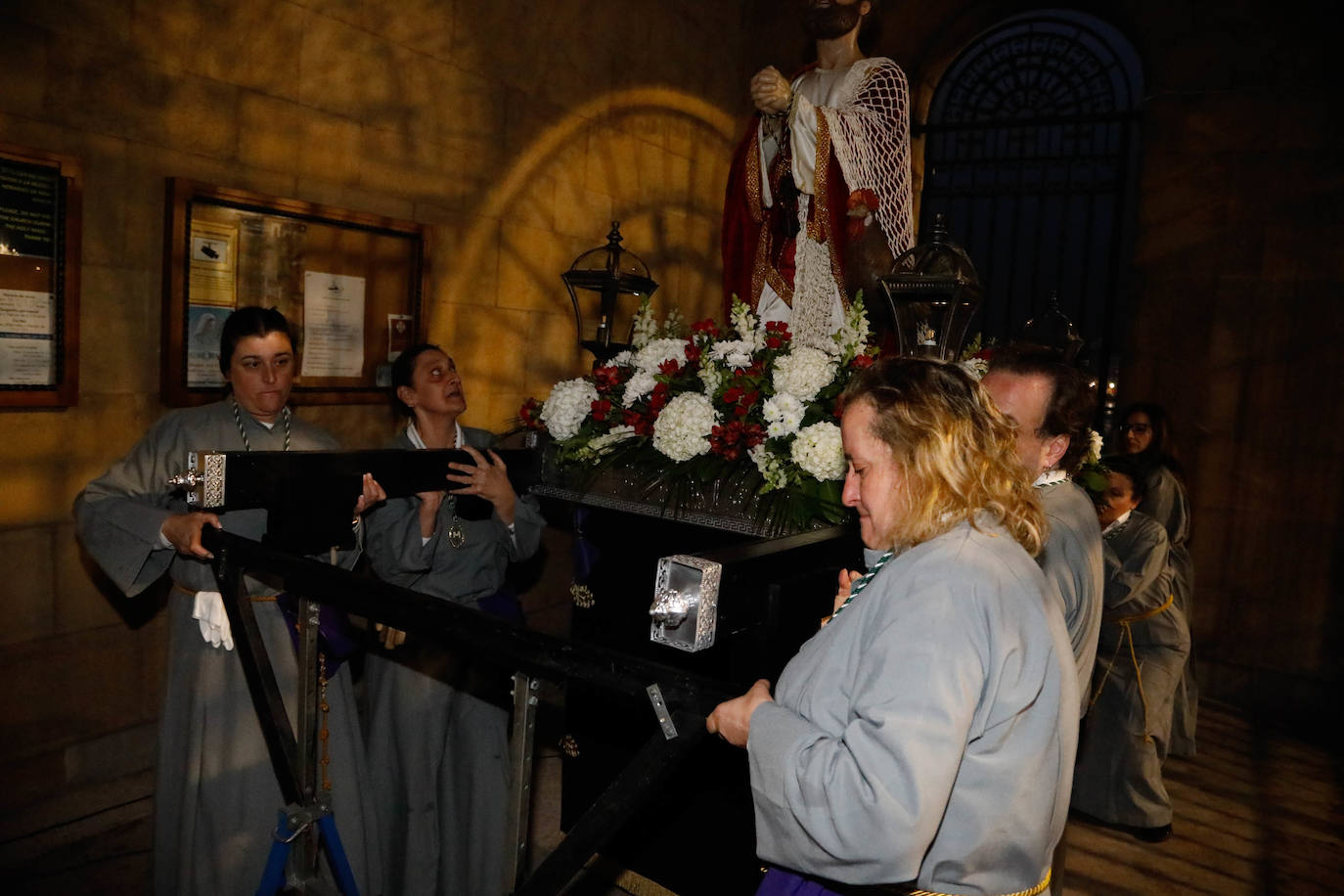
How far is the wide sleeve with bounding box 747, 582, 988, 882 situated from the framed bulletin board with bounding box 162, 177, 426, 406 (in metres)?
3.33

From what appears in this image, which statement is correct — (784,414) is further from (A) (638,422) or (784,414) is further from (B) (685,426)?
(A) (638,422)

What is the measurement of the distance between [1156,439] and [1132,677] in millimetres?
1619

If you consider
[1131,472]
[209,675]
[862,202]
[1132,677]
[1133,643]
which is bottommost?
[1132,677]

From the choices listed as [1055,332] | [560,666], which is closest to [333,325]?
[1055,332]

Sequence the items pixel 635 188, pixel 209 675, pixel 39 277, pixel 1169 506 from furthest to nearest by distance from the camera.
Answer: pixel 635 188, pixel 1169 506, pixel 39 277, pixel 209 675

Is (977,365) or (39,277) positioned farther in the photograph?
(39,277)

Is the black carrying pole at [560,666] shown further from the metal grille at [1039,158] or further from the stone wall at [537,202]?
the metal grille at [1039,158]

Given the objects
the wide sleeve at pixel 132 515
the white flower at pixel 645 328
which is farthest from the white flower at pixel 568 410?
the wide sleeve at pixel 132 515

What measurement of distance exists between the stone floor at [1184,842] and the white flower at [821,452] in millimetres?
1418

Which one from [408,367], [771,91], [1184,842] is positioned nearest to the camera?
[408,367]

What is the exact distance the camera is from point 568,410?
3.11 meters

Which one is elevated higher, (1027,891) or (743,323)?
(743,323)

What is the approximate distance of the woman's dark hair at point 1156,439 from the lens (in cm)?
532

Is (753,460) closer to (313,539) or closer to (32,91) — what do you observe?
(313,539)
